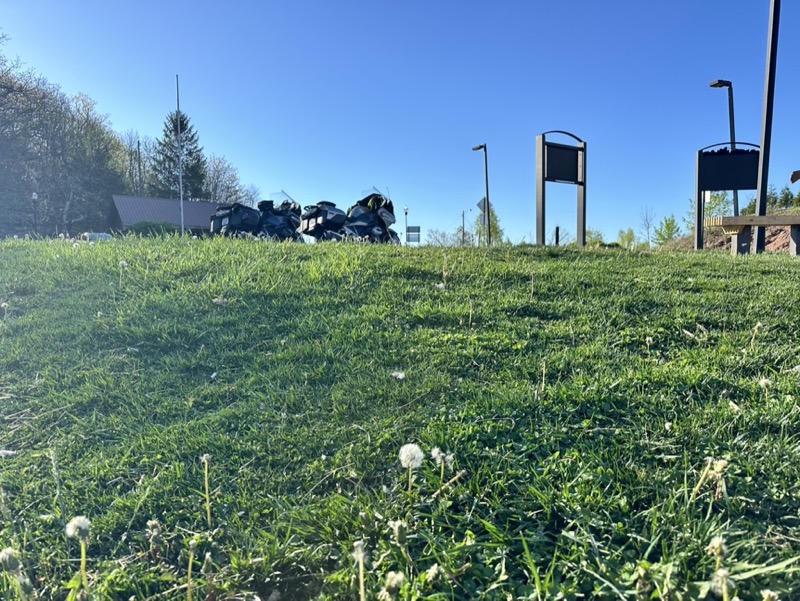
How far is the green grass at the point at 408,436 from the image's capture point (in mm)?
1494

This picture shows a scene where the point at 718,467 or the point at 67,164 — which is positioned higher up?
the point at 67,164

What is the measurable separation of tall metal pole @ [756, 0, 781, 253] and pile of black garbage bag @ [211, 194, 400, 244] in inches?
278

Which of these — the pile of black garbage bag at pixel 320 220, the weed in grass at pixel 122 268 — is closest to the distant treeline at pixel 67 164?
the pile of black garbage bag at pixel 320 220

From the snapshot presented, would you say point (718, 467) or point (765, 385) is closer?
point (718, 467)

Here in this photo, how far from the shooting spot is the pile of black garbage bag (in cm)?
1311

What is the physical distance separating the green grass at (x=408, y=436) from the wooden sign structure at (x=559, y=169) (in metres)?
5.23

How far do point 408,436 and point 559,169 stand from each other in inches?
328

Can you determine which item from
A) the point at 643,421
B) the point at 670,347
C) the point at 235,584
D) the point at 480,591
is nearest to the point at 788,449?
the point at 643,421

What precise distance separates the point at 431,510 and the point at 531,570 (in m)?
0.39

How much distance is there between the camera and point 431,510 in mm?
1693

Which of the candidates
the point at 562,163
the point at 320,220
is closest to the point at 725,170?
the point at 562,163

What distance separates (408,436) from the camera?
208 cm

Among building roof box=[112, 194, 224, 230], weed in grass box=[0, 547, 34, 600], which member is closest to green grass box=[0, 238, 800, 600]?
weed in grass box=[0, 547, 34, 600]

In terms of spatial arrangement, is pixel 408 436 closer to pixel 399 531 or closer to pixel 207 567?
pixel 399 531
